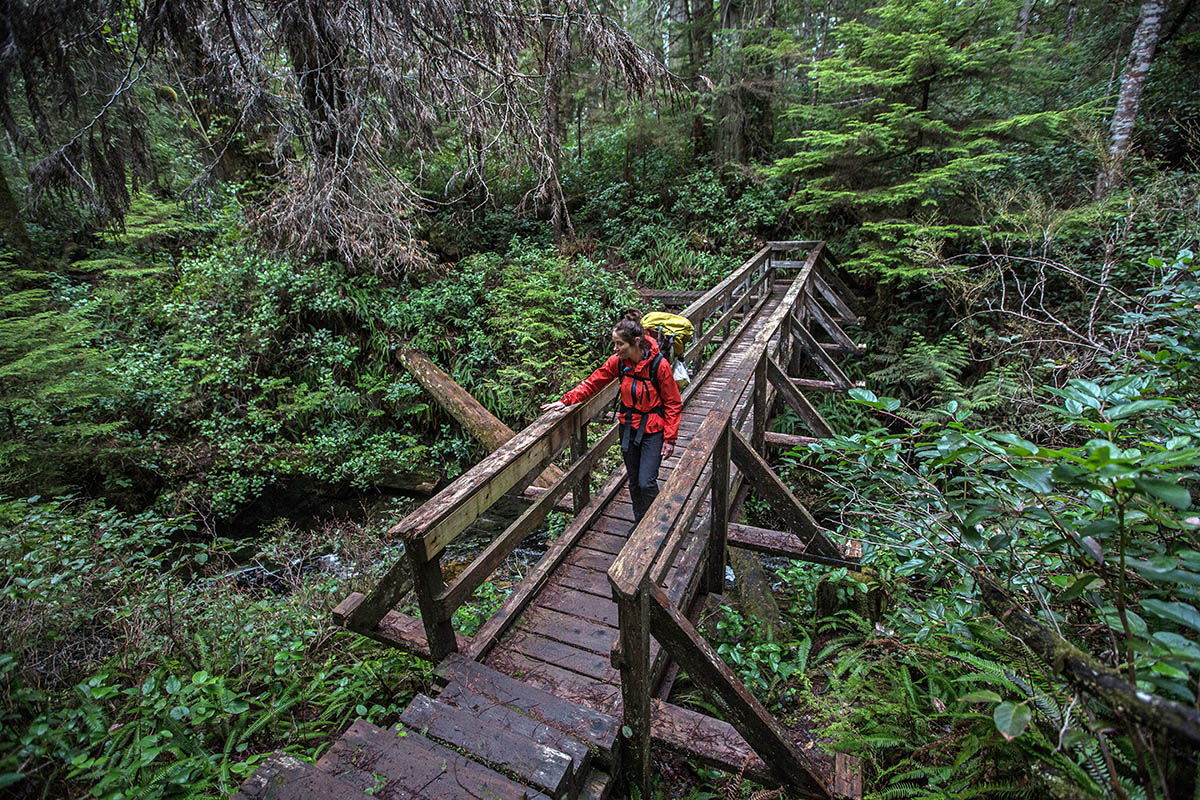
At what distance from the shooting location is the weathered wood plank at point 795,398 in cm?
614

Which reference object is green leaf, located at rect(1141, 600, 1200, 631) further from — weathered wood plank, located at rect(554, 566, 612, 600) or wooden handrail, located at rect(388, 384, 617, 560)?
weathered wood plank, located at rect(554, 566, 612, 600)

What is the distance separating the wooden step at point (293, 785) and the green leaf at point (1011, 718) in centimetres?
240

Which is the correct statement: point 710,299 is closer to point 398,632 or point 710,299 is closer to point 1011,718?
point 398,632

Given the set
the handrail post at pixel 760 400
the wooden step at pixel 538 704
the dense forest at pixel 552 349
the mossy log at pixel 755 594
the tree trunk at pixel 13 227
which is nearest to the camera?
the dense forest at pixel 552 349

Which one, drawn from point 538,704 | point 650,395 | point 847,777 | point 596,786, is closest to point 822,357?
point 650,395

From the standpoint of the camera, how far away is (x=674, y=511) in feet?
8.29

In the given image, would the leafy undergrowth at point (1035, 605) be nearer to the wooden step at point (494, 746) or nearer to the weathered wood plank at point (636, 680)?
the weathered wood plank at point (636, 680)

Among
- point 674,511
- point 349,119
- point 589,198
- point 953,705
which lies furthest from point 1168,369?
point 589,198

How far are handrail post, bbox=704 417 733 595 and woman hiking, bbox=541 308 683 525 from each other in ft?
1.42

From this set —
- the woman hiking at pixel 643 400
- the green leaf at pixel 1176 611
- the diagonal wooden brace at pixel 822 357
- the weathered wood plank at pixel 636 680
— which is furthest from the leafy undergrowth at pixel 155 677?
the diagonal wooden brace at pixel 822 357

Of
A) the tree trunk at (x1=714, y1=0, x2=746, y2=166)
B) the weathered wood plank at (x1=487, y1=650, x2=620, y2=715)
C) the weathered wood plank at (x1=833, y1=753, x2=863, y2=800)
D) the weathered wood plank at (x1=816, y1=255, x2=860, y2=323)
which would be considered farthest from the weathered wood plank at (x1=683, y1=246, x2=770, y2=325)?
the tree trunk at (x1=714, y1=0, x2=746, y2=166)

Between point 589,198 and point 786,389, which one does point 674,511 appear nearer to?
point 786,389

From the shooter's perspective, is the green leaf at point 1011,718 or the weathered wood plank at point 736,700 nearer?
the green leaf at point 1011,718

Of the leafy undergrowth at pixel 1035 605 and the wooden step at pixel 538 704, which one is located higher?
the leafy undergrowth at pixel 1035 605
